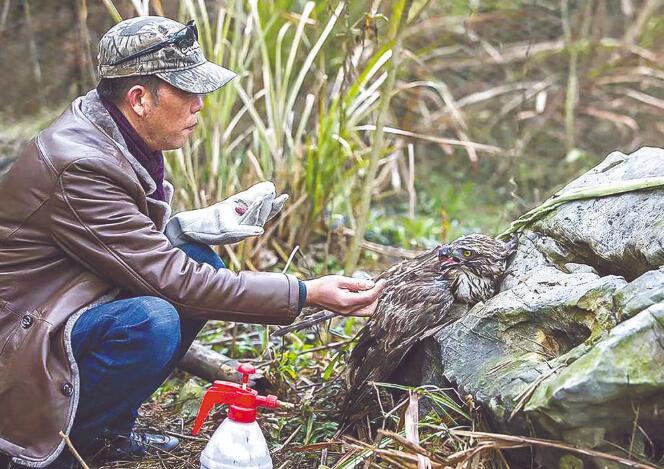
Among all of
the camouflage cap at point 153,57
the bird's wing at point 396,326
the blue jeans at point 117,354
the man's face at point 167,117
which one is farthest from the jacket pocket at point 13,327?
the bird's wing at point 396,326

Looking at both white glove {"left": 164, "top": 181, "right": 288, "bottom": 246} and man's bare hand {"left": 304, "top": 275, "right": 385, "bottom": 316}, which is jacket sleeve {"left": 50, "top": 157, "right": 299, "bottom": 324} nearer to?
man's bare hand {"left": 304, "top": 275, "right": 385, "bottom": 316}

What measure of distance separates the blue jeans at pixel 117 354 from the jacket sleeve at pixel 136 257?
0.22ft

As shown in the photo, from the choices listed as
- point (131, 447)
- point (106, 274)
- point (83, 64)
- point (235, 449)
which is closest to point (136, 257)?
point (106, 274)

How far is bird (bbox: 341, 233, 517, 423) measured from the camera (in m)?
2.98

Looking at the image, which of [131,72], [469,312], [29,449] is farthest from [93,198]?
[469,312]

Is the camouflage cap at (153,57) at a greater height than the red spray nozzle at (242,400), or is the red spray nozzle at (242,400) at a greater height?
the camouflage cap at (153,57)

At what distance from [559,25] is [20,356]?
23.2ft

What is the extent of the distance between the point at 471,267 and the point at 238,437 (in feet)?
3.19

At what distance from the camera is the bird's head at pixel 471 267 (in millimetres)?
3033

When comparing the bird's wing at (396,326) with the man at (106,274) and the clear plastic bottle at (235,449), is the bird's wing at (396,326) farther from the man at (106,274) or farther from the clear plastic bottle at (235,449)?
the clear plastic bottle at (235,449)

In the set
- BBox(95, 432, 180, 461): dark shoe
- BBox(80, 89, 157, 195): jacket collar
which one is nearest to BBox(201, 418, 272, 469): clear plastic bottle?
BBox(95, 432, 180, 461): dark shoe

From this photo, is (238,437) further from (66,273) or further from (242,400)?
(66,273)

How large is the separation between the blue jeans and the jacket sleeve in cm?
7

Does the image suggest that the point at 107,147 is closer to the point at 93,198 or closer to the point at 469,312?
the point at 93,198
